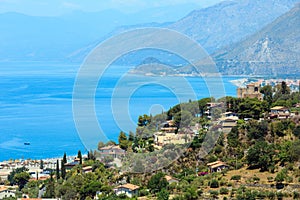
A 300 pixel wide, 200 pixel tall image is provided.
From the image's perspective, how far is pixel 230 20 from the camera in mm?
111000

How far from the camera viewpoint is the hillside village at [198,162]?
8.98 meters

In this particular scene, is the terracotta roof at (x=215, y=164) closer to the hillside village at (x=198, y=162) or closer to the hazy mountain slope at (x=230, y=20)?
the hillside village at (x=198, y=162)

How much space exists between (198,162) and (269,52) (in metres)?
54.8

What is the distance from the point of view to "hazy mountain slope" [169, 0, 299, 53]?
10450cm

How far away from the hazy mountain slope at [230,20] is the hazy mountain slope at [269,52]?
30.4 metres

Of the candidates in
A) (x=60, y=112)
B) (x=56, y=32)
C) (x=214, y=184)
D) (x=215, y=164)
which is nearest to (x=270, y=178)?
(x=214, y=184)

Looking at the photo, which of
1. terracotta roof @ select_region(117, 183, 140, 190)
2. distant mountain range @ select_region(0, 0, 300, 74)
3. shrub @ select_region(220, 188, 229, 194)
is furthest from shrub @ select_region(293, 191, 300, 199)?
distant mountain range @ select_region(0, 0, 300, 74)

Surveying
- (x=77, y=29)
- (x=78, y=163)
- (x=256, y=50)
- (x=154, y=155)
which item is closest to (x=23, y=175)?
(x=78, y=163)

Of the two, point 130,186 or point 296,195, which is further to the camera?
point 130,186

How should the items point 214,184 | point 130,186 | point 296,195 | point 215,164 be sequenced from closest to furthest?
point 296,195 < point 214,184 < point 130,186 < point 215,164

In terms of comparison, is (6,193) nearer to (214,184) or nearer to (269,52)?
(214,184)

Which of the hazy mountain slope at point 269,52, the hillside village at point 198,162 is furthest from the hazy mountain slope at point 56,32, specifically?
the hillside village at point 198,162

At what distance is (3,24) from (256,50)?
307 ft

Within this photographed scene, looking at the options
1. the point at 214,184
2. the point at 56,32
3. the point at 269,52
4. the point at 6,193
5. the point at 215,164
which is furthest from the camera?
the point at 56,32
